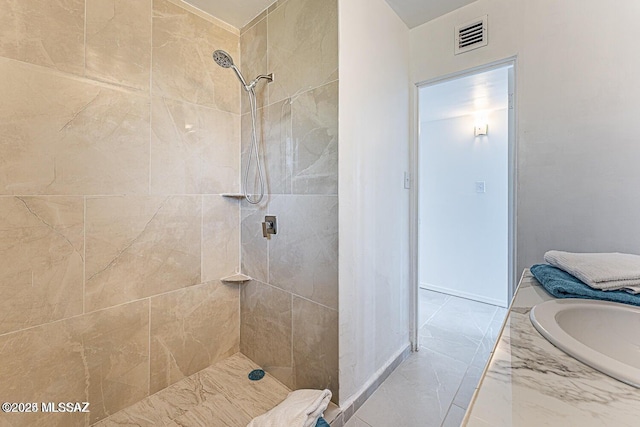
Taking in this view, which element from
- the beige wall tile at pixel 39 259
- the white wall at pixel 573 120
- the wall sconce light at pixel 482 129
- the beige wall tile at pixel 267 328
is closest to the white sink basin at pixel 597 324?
the white wall at pixel 573 120

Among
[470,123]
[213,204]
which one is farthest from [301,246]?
[470,123]

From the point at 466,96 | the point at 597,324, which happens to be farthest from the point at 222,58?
the point at 466,96

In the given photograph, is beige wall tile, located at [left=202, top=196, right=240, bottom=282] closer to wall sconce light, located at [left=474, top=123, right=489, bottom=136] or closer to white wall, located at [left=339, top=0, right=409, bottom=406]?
white wall, located at [left=339, top=0, right=409, bottom=406]

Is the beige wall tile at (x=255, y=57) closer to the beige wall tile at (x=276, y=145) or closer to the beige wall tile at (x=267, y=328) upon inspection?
the beige wall tile at (x=276, y=145)

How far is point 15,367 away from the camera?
112 cm

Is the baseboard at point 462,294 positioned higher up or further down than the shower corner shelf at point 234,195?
further down

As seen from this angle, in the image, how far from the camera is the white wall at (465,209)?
2.90 meters

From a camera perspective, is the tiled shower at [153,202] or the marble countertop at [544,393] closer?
the marble countertop at [544,393]

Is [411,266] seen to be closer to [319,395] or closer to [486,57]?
[319,395]

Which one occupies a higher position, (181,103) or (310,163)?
(181,103)

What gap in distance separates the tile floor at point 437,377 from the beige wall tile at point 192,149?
1574 mm

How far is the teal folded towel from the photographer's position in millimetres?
766

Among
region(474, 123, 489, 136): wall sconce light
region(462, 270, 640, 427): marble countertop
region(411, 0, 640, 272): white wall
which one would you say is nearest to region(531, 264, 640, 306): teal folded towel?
region(462, 270, 640, 427): marble countertop

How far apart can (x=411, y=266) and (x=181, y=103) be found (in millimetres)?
1846
